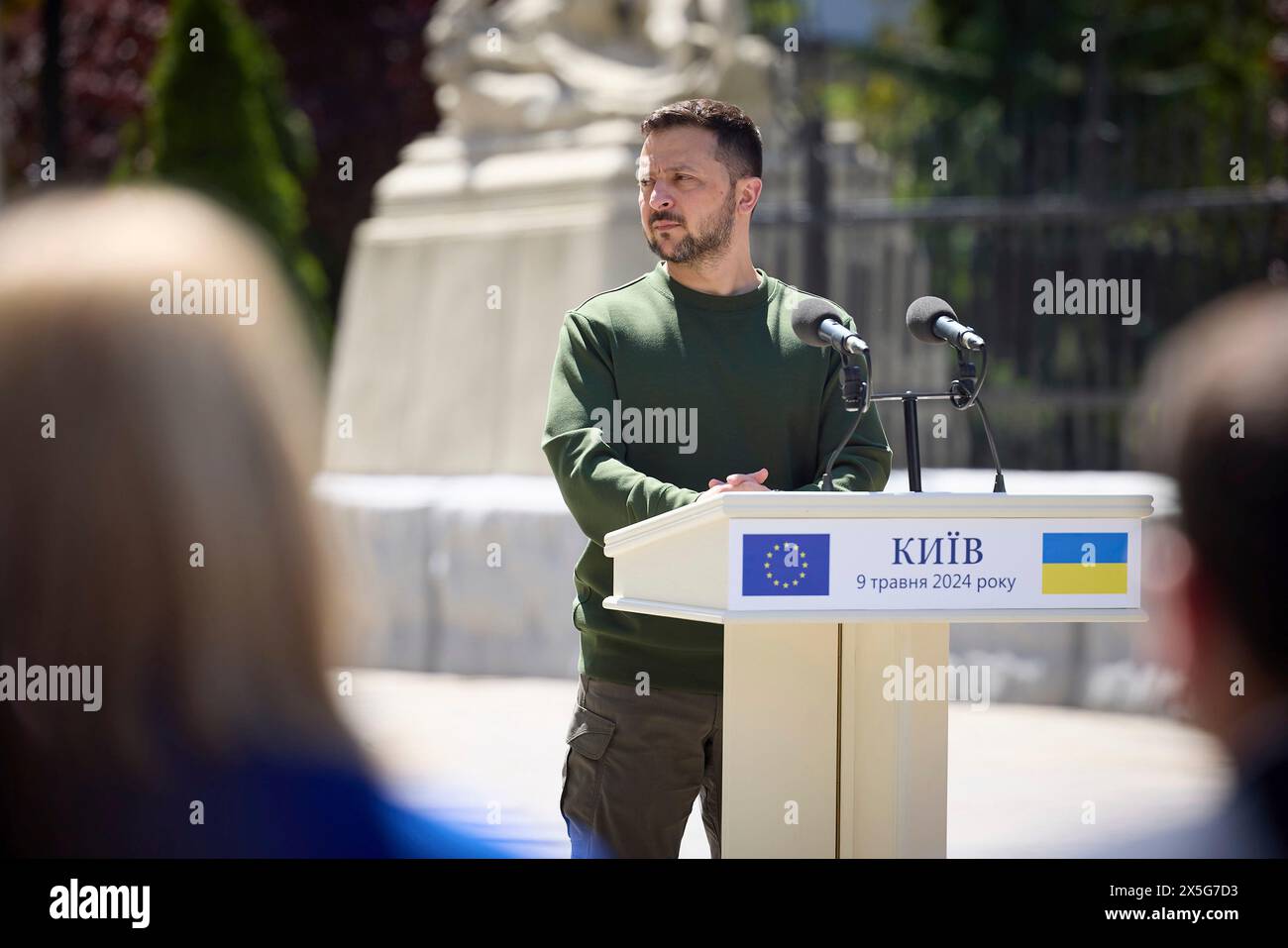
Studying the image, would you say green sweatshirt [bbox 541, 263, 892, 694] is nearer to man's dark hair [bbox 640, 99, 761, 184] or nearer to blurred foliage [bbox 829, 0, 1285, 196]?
man's dark hair [bbox 640, 99, 761, 184]

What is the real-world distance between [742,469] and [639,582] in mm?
471

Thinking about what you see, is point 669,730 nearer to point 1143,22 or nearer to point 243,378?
point 243,378

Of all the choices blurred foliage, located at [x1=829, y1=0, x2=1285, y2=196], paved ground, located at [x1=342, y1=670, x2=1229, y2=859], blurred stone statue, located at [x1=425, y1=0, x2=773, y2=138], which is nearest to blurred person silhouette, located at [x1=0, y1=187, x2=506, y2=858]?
paved ground, located at [x1=342, y1=670, x2=1229, y2=859]

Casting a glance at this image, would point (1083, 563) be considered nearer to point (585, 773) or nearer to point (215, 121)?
point (585, 773)

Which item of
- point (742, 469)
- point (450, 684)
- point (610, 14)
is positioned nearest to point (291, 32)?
point (610, 14)

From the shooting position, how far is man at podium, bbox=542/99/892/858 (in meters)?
3.80

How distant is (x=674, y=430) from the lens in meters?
3.75

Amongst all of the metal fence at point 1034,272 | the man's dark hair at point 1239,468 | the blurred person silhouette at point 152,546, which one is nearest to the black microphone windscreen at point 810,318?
the man's dark hair at point 1239,468

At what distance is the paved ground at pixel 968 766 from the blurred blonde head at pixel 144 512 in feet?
10.4

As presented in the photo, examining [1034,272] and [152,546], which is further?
[1034,272]

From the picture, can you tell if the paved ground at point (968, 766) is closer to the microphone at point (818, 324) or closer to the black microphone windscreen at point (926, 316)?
the black microphone windscreen at point (926, 316)

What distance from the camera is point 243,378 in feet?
7.45

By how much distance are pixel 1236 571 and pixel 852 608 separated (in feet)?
2.24

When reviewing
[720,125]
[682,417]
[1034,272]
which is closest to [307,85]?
[1034,272]
